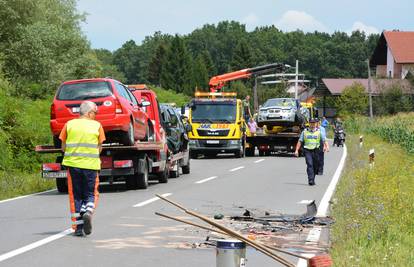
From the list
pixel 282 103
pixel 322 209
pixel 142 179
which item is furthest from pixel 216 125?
pixel 322 209

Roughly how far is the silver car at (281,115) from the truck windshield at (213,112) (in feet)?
6.36

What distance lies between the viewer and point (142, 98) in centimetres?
2173

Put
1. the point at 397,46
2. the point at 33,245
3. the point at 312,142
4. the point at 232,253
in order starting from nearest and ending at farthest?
1. the point at 232,253
2. the point at 33,245
3. the point at 312,142
4. the point at 397,46

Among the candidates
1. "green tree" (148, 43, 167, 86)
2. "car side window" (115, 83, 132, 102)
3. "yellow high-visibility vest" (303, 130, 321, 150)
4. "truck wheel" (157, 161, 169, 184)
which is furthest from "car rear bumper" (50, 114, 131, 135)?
"green tree" (148, 43, 167, 86)

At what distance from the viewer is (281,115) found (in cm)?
3688

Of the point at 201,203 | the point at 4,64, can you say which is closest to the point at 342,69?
the point at 4,64

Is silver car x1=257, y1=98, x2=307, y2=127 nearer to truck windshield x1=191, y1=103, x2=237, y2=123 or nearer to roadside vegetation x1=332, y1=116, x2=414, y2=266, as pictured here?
truck windshield x1=191, y1=103, x2=237, y2=123

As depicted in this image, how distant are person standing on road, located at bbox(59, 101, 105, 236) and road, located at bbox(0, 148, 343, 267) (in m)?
0.36

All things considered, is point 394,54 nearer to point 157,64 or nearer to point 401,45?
point 401,45

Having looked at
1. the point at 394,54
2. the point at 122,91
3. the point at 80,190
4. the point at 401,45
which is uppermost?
the point at 401,45

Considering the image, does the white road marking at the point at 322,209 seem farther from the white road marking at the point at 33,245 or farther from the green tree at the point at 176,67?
the green tree at the point at 176,67

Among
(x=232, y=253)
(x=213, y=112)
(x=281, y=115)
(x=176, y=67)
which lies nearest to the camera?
(x=232, y=253)

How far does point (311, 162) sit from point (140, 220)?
8.66 meters

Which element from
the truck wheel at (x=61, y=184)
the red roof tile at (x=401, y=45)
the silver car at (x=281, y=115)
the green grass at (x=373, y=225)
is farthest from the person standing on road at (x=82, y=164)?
the red roof tile at (x=401, y=45)
